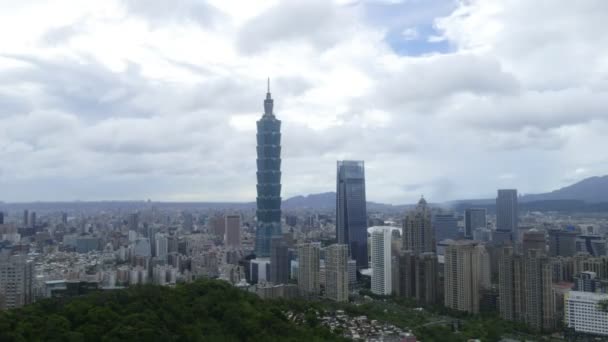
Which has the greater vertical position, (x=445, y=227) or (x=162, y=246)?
(x=445, y=227)

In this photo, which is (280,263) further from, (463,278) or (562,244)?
(562,244)

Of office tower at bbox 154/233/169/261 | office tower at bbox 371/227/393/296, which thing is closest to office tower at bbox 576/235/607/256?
office tower at bbox 371/227/393/296

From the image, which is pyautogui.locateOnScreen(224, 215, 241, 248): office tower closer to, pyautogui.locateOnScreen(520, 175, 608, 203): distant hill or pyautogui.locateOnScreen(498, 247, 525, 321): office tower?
pyautogui.locateOnScreen(498, 247, 525, 321): office tower

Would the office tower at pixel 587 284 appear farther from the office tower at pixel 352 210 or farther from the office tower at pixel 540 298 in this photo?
the office tower at pixel 352 210

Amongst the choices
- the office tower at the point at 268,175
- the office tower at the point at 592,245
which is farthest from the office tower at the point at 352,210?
the office tower at the point at 592,245

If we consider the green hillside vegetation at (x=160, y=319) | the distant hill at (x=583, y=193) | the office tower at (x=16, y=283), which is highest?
the distant hill at (x=583, y=193)

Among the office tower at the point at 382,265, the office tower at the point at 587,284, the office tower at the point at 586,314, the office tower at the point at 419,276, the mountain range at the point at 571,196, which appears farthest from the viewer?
the mountain range at the point at 571,196

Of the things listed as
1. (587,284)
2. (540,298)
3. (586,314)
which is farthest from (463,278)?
(587,284)
